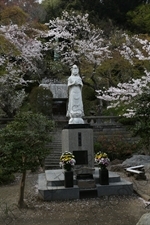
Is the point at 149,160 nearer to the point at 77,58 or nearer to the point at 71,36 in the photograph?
the point at 77,58

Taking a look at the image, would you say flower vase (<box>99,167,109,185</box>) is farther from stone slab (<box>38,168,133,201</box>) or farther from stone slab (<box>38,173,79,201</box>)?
stone slab (<box>38,173,79,201</box>)

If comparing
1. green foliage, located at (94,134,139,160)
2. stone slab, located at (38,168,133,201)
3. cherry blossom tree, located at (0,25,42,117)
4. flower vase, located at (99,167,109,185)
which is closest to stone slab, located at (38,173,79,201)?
stone slab, located at (38,168,133,201)

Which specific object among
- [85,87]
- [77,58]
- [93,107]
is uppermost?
[77,58]

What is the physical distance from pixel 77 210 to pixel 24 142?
79.9 inches

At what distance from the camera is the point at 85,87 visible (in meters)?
22.5

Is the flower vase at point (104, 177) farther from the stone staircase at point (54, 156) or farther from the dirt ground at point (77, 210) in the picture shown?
the stone staircase at point (54, 156)

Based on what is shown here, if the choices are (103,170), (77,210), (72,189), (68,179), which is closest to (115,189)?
(103,170)

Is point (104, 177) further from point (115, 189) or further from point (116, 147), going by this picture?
point (116, 147)

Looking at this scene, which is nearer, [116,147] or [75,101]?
[75,101]

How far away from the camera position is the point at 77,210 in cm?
712

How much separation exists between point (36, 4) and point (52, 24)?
6079mm

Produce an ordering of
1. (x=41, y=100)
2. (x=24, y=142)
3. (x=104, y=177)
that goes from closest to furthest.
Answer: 1. (x=24, y=142)
2. (x=104, y=177)
3. (x=41, y=100)

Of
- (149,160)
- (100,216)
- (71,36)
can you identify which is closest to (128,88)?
(149,160)


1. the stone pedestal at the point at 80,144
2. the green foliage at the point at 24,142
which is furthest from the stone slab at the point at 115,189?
the green foliage at the point at 24,142
